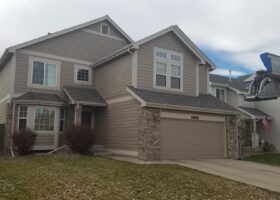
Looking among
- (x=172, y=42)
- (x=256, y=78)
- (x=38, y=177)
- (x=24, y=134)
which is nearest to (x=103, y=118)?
(x=24, y=134)

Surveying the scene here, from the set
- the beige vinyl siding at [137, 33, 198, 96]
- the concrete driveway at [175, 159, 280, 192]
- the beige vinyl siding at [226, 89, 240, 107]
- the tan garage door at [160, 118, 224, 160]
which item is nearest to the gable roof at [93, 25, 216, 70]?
the beige vinyl siding at [137, 33, 198, 96]

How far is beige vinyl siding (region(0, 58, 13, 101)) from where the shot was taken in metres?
19.4

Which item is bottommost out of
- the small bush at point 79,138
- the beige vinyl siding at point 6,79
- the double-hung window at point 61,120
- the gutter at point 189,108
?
the small bush at point 79,138

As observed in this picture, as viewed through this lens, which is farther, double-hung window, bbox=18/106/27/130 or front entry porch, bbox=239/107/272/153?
front entry porch, bbox=239/107/272/153

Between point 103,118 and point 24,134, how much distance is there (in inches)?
188

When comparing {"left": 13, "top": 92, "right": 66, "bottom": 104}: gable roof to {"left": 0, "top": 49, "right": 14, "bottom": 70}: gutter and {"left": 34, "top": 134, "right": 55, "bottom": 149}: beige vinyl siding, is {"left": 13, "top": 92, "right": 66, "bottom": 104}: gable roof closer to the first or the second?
{"left": 34, "top": 134, "right": 55, "bottom": 149}: beige vinyl siding

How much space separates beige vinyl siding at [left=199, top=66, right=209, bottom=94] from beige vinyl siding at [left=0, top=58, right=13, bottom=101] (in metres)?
11.6

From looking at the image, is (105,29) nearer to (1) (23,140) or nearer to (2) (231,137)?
(1) (23,140)

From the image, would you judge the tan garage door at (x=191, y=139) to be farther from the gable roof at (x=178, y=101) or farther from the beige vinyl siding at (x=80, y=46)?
the beige vinyl siding at (x=80, y=46)

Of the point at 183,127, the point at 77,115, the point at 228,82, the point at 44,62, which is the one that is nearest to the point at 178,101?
the point at 183,127

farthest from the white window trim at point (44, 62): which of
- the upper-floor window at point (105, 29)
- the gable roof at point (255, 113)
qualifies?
the gable roof at point (255, 113)

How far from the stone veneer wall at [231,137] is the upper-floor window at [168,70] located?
11.1ft

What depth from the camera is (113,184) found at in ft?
30.6

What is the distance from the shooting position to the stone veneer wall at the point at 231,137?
18.7 m
